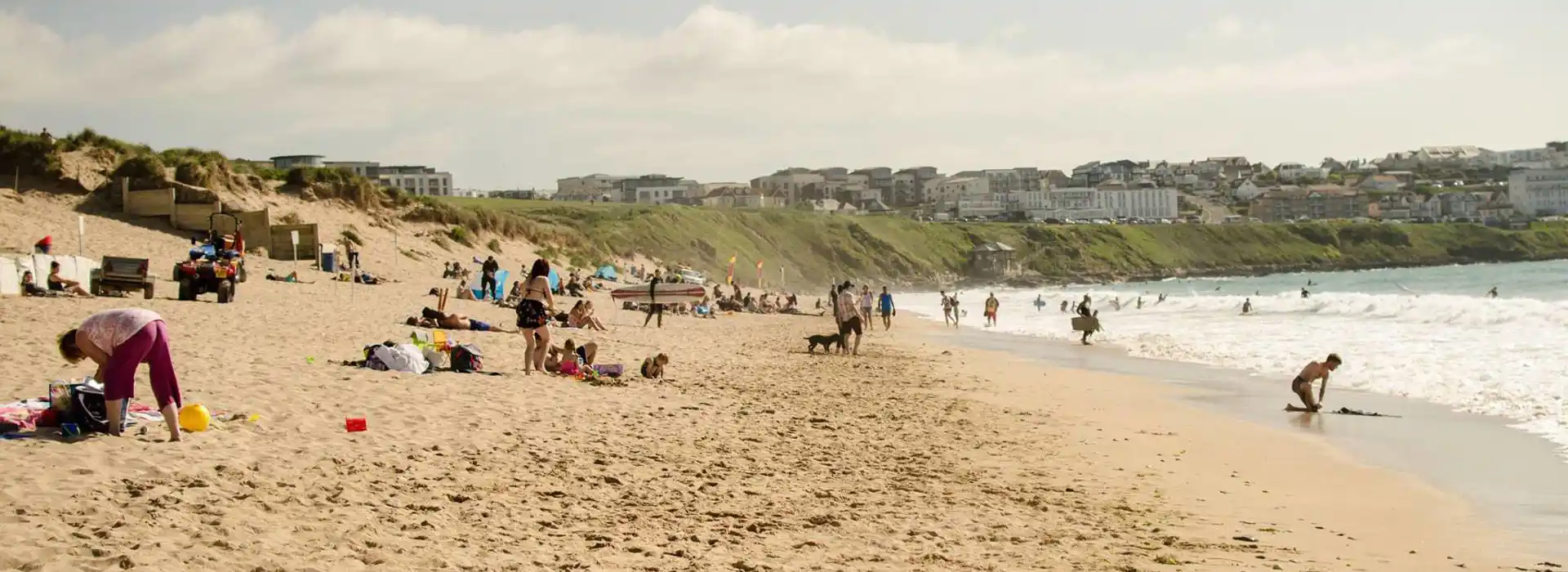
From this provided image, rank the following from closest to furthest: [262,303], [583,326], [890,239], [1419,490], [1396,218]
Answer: [1419,490], [262,303], [583,326], [890,239], [1396,218]

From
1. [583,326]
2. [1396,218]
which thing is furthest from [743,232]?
[1396,218]

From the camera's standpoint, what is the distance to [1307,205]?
166875mm

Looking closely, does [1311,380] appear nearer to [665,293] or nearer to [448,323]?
[448,323]

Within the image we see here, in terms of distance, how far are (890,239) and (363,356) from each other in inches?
3695

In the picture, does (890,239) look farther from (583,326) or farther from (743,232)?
(583,326)

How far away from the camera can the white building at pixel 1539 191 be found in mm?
168125

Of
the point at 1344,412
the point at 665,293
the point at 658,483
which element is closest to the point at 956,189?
the point at 665,293

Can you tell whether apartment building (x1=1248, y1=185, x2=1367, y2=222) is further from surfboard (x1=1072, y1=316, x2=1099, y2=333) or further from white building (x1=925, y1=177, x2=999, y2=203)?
surfboard (x1=1072, y1=316, x2=1099, y2=333)

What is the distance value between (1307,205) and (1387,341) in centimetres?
15245

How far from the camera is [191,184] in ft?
110

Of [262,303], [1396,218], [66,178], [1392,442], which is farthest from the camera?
[1396,218]

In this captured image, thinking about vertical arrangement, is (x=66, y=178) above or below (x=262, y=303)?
above

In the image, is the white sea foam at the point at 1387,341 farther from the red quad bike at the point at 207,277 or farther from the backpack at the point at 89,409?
the red quad bike at the point at 207,277

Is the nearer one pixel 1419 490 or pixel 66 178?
pixel 1419 490
